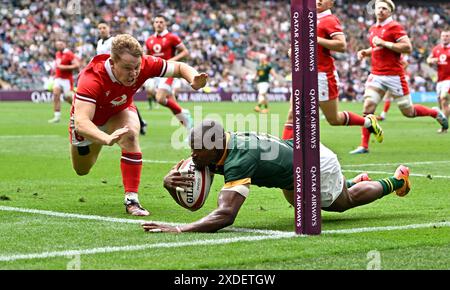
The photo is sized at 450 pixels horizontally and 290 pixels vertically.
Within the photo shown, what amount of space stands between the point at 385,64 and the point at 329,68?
9.25 ft

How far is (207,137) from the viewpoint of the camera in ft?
24.1

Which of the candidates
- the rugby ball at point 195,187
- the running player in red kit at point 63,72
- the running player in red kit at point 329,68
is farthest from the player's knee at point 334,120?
the running player in red kit at point 63,72

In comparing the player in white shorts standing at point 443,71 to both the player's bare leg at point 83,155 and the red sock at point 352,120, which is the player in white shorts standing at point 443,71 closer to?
the red sock at point 352,120

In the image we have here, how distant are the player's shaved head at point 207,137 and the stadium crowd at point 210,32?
4145cm

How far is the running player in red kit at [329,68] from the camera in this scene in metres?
13.7

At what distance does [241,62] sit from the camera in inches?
2242

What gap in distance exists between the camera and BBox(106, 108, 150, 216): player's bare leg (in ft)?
30.0

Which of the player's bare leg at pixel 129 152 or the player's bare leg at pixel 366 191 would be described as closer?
the player's bare leg at pixel 366 191

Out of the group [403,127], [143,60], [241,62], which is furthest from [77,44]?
[143,60]

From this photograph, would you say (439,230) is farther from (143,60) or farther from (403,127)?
(403,127)

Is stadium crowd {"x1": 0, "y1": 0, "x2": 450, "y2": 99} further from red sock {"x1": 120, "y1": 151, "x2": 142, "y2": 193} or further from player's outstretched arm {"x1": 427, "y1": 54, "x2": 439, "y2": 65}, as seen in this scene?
red sock {"x1": 120, "y1": 151, "x2": 142, "y2": 193}

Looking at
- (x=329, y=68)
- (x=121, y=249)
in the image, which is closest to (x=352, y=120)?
(x=329, y=68)

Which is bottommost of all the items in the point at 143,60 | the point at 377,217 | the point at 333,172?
the point at 377,217

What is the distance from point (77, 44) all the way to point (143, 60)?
41.3 metres
